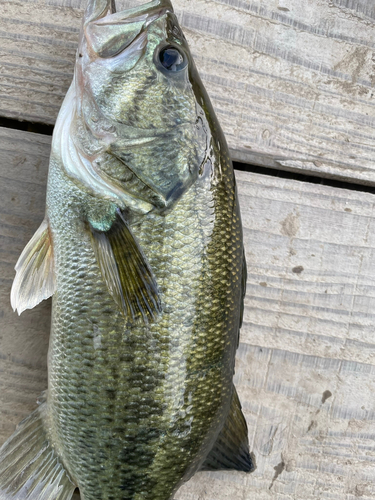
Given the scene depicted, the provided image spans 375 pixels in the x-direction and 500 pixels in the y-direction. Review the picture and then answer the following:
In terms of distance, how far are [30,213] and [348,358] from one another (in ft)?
3.80

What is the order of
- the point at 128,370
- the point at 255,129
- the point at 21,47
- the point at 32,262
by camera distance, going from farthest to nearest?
the point at 255,129 < the point at 21,47 < the point at 32,262 < the point at 128,370

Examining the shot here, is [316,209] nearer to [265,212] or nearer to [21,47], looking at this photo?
[265,212]

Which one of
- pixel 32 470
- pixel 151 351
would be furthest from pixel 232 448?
pixel 32 470

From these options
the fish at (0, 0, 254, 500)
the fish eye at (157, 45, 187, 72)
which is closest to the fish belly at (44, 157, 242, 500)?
the fish at (0, 0, 254, 500)

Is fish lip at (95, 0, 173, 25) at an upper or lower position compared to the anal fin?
upper

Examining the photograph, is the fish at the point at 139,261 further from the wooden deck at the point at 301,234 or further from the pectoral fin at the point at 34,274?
the wooden deck at the point at 301,234

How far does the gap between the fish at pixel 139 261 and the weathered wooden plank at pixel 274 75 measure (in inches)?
12.5

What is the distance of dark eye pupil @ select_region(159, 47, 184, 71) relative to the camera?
3.70 feet

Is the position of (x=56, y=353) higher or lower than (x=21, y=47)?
lower

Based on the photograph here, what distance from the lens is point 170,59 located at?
113cm

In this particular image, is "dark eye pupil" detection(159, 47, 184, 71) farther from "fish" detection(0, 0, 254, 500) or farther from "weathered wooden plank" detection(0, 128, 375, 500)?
"weathered wooden plank" detection(0, 128, 375, 500)

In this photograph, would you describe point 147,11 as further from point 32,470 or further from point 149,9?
point 32,470

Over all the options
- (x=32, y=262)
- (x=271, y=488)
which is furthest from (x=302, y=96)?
(x=271, y=488)

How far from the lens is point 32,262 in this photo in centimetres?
120
